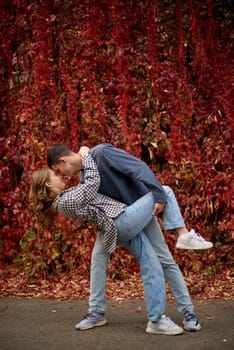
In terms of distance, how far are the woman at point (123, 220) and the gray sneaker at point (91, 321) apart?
406 millimetres

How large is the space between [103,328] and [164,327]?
0.49m

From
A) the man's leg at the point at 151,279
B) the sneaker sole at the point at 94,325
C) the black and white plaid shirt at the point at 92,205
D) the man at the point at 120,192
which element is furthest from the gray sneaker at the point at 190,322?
the black and white plaid shirt at the point at 92,205

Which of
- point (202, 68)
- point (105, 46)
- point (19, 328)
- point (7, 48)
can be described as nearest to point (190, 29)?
point (202, 68)

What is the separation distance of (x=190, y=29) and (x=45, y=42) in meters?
1.44

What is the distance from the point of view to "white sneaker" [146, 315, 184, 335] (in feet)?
14.0

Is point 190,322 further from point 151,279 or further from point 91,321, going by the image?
point 91,321

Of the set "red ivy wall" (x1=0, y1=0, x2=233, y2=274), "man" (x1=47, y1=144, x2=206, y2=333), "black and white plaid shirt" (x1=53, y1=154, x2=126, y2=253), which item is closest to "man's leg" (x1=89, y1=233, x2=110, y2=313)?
"man" (x1=47, y1=144, x2=206, y2=333)

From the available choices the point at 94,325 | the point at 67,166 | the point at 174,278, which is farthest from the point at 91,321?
the point at 67,166

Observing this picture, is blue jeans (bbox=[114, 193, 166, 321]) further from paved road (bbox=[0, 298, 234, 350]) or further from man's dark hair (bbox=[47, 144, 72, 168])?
man's dark hair (bbox=[47, 144, 72, 168])

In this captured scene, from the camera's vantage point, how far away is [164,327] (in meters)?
4.27

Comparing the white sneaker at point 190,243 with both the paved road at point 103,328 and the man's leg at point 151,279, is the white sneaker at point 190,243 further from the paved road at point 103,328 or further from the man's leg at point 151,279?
the paved road at point 103,328

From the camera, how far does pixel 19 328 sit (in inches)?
181

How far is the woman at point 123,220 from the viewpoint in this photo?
421 cm

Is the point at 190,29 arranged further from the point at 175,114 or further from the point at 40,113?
the point at 40,113
